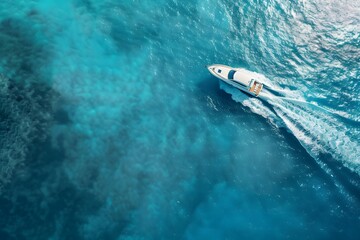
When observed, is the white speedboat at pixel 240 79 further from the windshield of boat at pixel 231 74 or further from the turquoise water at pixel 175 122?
the turquoise water at pixel 175 122

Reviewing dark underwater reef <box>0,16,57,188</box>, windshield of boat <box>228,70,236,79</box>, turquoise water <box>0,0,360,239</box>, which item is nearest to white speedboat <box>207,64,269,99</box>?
windshield of boat <box>228,70,236,79</box>

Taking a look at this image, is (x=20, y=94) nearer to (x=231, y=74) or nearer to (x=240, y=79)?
(x=231, y=74)

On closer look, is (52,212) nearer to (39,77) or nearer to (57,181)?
(57,181)

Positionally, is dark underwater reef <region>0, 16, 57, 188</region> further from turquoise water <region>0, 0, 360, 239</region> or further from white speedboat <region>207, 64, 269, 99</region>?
white speedboat <region>207, 64, 269, 99</region>

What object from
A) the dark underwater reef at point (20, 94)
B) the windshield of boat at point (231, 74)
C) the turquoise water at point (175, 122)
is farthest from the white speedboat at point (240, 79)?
the dark underwater reef at point (20, 94)

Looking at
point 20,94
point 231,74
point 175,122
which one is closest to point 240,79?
point 231,74

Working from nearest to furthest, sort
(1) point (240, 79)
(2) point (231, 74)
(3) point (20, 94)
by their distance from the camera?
(3) point (20, 94)
(1) point (240, 79)
(2) point (231, 74)

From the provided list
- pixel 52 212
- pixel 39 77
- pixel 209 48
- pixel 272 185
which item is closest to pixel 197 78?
pixel 209 48
